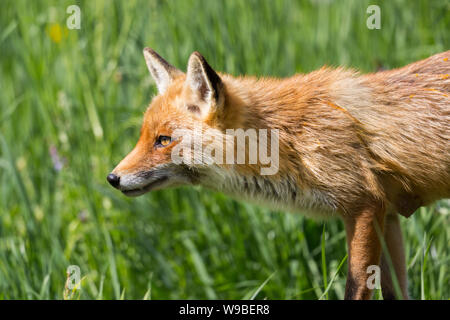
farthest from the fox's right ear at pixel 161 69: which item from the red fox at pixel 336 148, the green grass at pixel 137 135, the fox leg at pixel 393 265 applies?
the fox leg at pixel 393 265

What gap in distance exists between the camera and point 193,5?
4.92 m

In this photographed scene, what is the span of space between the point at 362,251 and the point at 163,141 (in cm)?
115

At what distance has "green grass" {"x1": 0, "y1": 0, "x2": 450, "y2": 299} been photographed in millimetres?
4074

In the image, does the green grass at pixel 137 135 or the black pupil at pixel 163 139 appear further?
the green grass at pixel 137 135

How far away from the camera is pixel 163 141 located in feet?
10.2

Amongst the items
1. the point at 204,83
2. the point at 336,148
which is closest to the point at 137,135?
the point at 204,83

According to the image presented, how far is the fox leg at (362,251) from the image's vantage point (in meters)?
2.77

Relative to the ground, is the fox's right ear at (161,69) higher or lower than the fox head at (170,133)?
higher

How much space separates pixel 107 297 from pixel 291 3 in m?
2.94

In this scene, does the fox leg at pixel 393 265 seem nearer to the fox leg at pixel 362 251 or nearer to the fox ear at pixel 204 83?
the fox leg at pixel 362 251

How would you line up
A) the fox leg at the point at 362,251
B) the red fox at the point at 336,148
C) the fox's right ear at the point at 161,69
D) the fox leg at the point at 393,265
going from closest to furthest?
the fox leg at the point at 362,251 < the red fox at the point at 336,148 < the fox leg at the point at 393,265 < the fox's right ear at the point at 161,69

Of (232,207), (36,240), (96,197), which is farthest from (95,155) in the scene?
(232,207)

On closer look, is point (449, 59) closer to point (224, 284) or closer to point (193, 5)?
point (224, 284)
